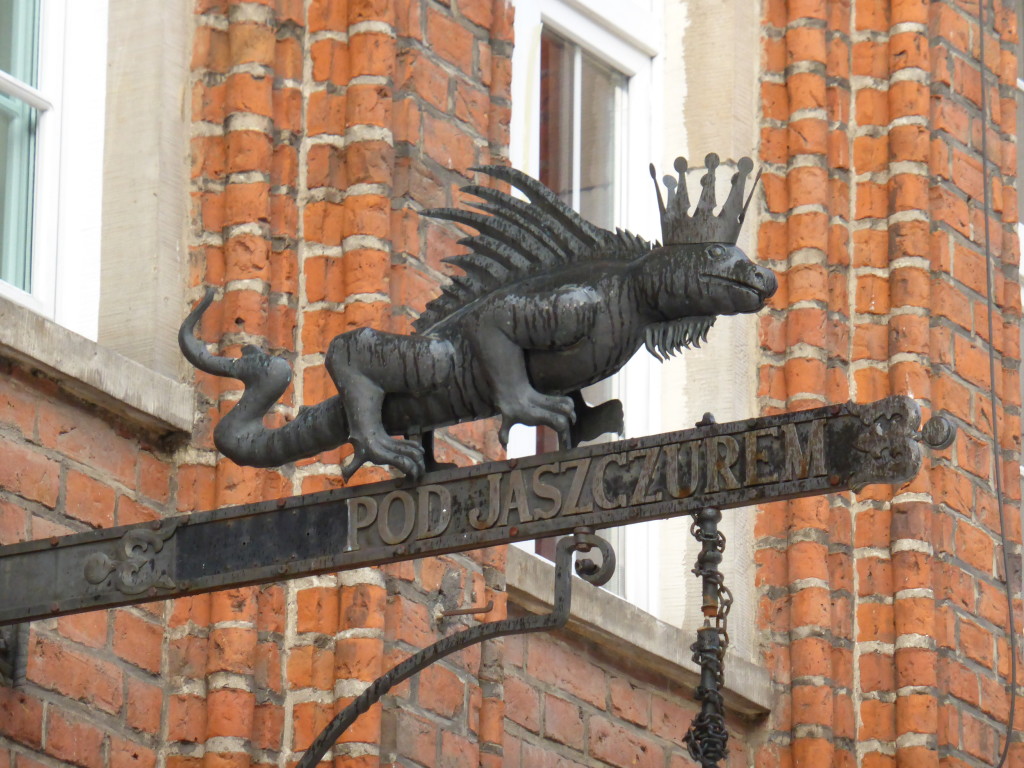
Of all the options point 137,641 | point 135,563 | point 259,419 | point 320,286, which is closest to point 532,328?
point 259,419

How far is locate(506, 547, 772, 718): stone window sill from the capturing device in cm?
635

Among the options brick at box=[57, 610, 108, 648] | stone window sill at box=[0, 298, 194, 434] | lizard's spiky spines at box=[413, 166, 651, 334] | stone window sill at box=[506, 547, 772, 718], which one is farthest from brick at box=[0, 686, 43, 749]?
stone window sill at box=[506, 547, 772, 718]

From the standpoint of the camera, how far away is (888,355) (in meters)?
7.35

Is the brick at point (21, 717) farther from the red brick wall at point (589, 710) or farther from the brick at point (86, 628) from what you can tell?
the red brick wall at point (589, 710)

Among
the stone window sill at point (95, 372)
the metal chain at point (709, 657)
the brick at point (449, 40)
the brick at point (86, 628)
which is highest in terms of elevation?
the brick at point (449, 40)

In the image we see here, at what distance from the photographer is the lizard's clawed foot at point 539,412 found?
4.12 m

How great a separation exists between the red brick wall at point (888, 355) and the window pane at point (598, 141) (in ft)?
1.52

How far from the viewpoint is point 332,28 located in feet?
19.8

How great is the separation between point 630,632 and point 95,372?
1862mm

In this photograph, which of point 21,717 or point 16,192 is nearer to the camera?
point 21,717

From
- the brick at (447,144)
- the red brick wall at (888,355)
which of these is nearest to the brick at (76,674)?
the brick at (447,144)

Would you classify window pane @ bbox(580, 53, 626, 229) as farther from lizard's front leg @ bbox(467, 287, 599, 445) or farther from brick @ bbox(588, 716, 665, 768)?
lizard's front leg @ bbox(467, 287, 599, 445)

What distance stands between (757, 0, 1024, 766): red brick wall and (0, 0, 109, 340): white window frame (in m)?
2.23

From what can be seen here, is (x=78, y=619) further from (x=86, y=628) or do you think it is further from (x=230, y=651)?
(x=230, y=651)
